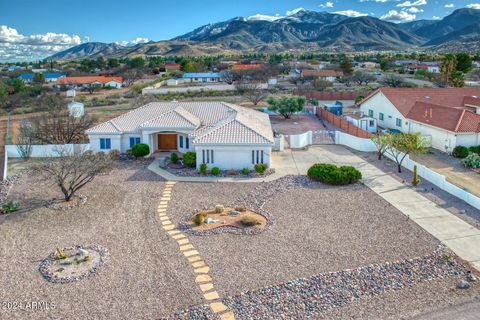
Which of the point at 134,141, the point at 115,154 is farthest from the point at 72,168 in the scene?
the point at 134,141

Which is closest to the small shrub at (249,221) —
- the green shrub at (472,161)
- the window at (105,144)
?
the window at (105,144)

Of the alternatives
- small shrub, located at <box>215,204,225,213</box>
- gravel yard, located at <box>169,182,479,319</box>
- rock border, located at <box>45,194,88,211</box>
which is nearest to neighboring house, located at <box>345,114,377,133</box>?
gravel yard, located at <box>169,182,479,319</box>

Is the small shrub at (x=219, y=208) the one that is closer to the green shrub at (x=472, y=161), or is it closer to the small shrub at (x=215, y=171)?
the small shrub at (x=215, y=171)

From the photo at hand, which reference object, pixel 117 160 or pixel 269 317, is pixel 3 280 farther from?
pixel 117 160

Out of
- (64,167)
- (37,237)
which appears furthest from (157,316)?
(64,167)

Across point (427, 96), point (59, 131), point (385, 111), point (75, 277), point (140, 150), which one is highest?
point (427, 96)

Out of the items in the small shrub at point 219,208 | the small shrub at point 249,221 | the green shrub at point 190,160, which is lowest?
the small shrub at point 249,221

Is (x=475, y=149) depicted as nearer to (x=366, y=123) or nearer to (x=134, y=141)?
(x=366, y=123)
